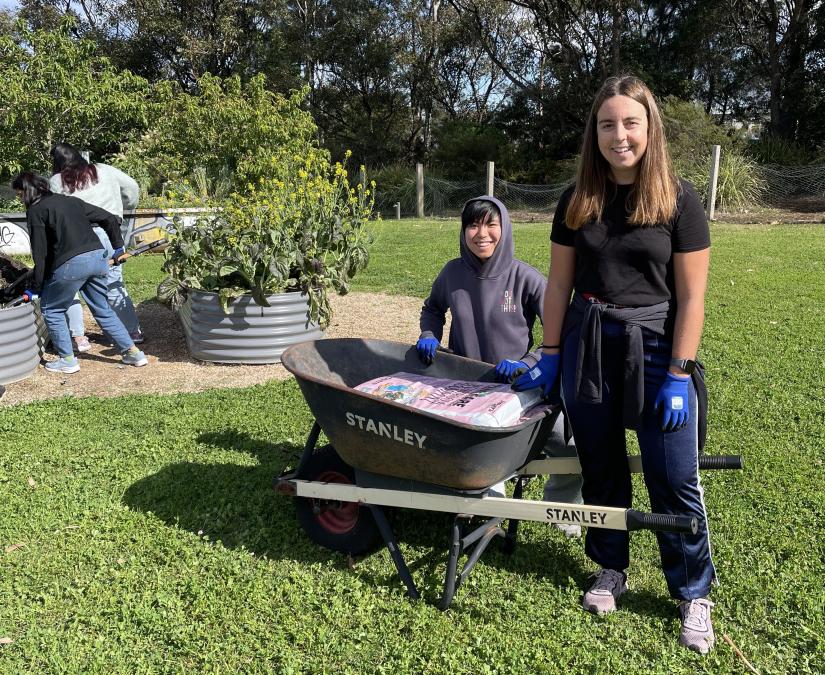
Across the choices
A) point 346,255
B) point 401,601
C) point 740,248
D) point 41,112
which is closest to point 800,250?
point 740,248

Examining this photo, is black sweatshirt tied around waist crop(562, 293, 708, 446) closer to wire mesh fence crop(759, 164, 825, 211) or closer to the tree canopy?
wire mesh fence crop(759, 164, 825, 211)

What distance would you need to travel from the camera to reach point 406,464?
2.64m

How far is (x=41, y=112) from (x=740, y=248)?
1380cm

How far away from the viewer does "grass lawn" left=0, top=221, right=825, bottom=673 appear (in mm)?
2502

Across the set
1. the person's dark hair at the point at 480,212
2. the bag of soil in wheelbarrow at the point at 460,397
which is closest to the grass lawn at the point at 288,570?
the bag of soil in wheelbarrow at the point at 460,397

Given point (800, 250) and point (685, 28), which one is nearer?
point (800, 250)

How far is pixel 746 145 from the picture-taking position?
20531 millimetres

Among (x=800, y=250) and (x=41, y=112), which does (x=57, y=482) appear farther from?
(x=41, y=112)

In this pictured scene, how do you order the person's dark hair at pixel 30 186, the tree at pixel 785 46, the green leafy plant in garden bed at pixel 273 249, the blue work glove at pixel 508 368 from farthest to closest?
1. the tree at pixel 785 46
2. the green leafy plant in garden bed at pixel 273 249
3. the person's dark hair at pixel 30 186
4. the blue work glove at pixel 508 368

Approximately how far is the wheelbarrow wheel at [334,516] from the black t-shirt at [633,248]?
1.38m

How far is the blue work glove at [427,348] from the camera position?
10.1ft

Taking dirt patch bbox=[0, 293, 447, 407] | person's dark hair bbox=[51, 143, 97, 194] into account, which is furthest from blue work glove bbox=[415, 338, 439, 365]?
person's dark hair bbox=[51, 143, 97, 194]

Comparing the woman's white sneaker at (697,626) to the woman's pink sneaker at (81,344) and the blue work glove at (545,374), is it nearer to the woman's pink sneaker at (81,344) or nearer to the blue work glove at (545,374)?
the blue work glove at (545,374)

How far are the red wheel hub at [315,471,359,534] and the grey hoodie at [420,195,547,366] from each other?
76 cm
